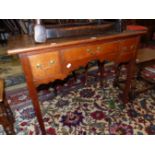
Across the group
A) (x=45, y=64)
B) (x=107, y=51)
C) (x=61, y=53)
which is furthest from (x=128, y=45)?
(x=45, y=64)

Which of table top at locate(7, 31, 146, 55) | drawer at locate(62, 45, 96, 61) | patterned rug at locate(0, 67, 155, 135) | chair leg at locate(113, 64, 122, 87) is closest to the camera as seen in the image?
table top at locate(7, 31, 146, 55)

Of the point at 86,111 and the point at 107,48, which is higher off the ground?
the point at 107,48

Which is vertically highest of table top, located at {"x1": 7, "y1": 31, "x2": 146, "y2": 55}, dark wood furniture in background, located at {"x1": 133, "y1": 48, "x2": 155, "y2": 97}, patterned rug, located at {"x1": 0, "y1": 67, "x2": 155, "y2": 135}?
table top, located at {"x1": 7, "y1": 31, "x2": 146, "y2": 55}

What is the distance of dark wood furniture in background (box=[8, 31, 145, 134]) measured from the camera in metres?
1.01

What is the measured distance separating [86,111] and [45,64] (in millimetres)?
897

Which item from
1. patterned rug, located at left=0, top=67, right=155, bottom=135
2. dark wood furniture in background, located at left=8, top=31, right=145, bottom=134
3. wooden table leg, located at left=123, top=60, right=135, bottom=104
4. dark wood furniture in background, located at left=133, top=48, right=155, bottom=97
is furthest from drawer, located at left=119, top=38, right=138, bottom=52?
patterned rug, located at left=0, top=67, right=155, bottom=135

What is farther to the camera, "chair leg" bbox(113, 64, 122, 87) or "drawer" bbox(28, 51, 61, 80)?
"chair leg" bbox(113, 64, 122, 87)

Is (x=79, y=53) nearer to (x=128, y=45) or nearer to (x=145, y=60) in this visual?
(x=128, y=45)

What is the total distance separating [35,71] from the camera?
108 cm

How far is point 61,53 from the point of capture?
110 cm

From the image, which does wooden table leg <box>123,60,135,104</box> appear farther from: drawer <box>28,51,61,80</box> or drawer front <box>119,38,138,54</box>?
drawer <box>28,51,61,80</box>
